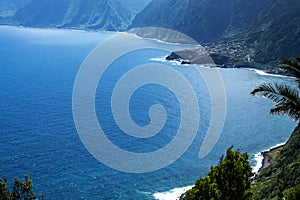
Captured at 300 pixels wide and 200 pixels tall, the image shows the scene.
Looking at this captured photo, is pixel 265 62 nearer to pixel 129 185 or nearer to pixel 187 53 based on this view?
pixel 187 53

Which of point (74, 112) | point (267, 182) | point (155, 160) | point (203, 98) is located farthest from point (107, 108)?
point (267, 182)

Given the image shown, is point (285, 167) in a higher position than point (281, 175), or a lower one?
higher

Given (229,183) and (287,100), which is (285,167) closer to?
(229,183)

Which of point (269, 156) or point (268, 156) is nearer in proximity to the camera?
point (269, 156)

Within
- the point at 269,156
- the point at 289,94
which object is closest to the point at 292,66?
the point at 289,94

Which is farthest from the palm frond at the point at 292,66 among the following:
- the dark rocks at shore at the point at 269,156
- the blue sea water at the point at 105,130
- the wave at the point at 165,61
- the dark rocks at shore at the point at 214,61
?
the wave at the point at 165,61
